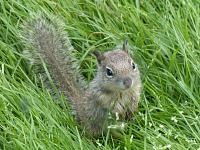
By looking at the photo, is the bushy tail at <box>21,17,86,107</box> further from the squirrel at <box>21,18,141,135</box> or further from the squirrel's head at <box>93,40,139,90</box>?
the squirrel's head at <box>93,40,139,90</box>

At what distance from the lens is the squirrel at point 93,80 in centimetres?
478

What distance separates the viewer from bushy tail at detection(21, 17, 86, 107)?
5.17 m

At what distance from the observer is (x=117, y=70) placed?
4730 mm

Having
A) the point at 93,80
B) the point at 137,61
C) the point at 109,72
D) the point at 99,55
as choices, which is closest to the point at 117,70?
the point at 109,72

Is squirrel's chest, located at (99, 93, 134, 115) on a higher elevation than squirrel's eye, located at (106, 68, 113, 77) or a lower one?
lower

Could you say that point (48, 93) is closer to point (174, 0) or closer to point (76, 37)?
point (76, 37)

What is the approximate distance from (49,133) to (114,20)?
1564 mm

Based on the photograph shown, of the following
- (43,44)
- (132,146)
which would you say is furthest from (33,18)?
(132,146)

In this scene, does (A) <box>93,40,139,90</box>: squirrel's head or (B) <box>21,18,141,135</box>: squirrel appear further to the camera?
(B) <box>21,18,141,135</box>: squirrel

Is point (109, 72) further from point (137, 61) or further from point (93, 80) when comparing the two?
point (137, 61)

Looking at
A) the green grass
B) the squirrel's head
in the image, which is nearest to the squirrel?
the squirrel's head

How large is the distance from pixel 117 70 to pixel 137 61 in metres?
0.64

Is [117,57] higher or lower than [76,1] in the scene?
lower

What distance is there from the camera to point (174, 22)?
5.47m
